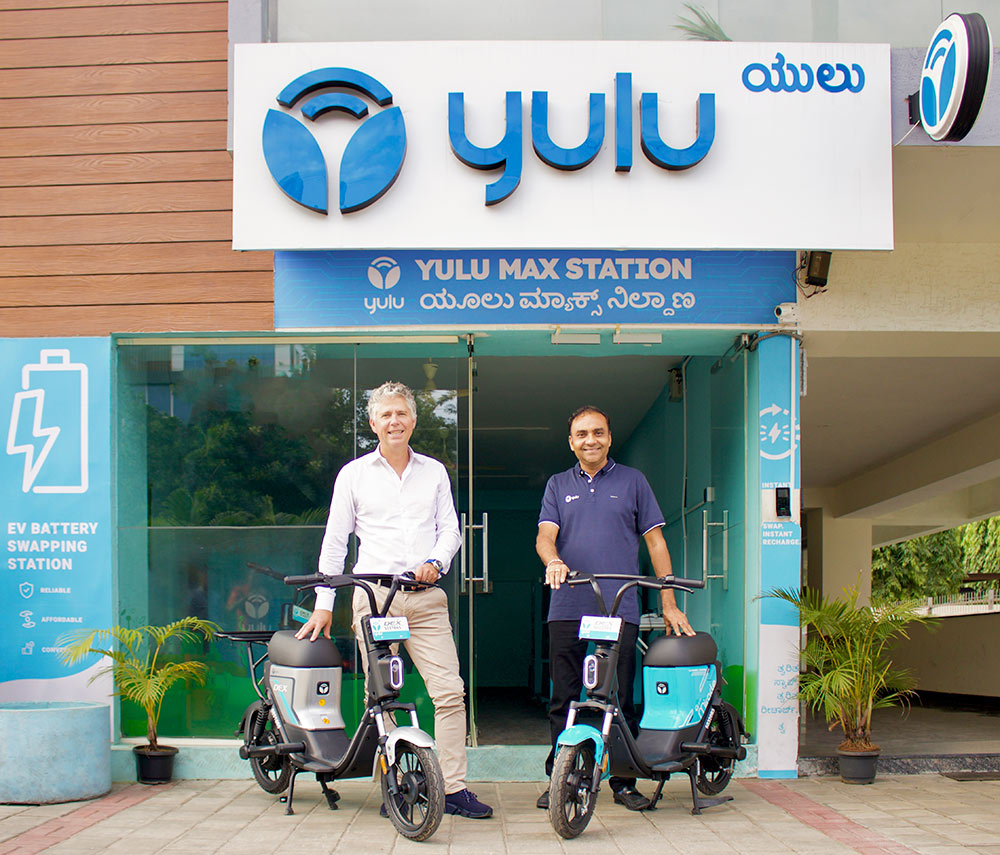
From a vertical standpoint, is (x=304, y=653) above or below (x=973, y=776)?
above

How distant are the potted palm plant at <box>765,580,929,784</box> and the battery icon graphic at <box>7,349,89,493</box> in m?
3.91

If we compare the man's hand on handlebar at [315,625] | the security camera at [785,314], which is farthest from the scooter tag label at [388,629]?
the security camera at [785,314]

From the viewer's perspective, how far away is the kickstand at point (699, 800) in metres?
4.84

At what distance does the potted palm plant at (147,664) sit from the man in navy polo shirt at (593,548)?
6.95 ft

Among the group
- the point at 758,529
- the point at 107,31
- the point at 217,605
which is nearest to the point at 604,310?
the point at 758,529

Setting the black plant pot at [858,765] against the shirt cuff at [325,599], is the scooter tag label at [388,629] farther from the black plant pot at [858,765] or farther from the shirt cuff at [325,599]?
the black plant pot at [858,765]

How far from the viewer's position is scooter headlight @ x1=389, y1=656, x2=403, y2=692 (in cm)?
448

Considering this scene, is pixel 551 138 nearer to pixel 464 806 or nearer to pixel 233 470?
pixel 233 470

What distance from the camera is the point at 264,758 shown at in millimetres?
5180

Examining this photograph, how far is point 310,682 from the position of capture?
4.82 metres

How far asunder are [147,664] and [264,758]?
1.17 meters

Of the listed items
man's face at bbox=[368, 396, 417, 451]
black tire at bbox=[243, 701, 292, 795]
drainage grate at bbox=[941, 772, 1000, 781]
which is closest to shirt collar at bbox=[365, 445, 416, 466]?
man's face at bbox=[368, 396, 417, 451]

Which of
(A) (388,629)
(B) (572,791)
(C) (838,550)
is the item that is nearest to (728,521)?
(B) (572,791)

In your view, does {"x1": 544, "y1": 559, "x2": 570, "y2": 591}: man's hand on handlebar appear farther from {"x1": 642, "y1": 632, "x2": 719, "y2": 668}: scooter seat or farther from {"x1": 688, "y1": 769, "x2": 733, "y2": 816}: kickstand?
{"x1": 688, "y1": 769, "x2": 733, "y2": 816}: kickstand
